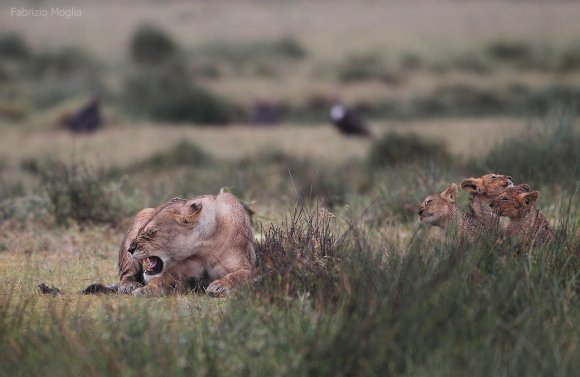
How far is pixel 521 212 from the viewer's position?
9.00m

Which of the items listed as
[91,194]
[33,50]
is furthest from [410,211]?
[33,50]

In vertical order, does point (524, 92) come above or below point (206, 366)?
below

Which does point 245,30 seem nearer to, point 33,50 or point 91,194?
point 33,50

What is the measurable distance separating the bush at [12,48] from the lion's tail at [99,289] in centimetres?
4078

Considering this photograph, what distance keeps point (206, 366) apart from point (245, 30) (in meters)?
60.9

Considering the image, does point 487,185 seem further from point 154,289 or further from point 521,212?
point 154,289

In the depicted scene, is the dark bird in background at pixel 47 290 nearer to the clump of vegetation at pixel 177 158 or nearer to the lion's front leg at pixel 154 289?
the lion's front leg at pixel 154 289

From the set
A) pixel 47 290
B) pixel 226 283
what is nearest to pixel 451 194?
pixel 226 283

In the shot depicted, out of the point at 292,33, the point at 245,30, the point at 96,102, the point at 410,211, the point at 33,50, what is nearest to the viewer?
the point at 410,211

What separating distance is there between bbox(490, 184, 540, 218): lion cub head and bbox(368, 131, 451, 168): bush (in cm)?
1224

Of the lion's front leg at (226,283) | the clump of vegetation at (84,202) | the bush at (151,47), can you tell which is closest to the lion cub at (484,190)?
the lion's front leg at (226,283)

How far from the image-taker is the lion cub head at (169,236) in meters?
8.41

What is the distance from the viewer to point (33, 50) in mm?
49375

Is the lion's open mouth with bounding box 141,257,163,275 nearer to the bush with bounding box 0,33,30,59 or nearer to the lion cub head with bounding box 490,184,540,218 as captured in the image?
the lion cub head with bounding box 490,184,540,218
